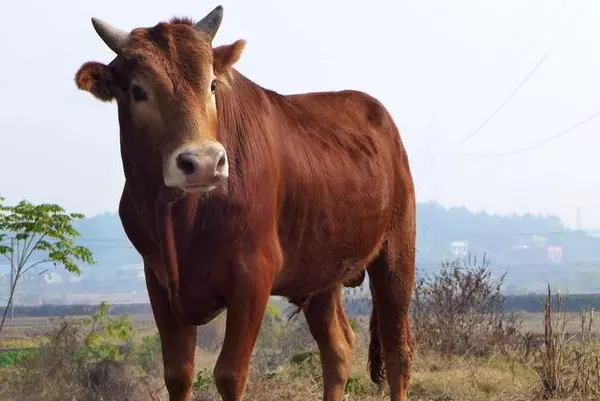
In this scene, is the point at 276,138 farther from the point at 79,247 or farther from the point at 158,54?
the point at 79,247

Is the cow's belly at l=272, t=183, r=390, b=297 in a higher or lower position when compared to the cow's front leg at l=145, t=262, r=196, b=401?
higher

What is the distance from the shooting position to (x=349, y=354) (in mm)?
8906

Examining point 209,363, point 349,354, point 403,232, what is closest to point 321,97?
point 403,232

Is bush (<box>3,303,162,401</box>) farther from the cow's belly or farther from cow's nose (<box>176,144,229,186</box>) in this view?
cow's nose (<box>176,144,229,186</box>)

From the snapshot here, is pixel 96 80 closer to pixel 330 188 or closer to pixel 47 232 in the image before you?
pixel 330 188

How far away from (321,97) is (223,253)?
257 cm

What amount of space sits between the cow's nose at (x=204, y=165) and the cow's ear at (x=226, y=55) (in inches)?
40.1

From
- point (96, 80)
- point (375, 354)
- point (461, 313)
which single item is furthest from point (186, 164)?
point (461, 313)

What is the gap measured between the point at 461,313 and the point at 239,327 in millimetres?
9807

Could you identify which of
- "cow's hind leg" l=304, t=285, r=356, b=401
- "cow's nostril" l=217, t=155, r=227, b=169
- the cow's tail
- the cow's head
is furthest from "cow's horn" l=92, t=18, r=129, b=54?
the cow's tail

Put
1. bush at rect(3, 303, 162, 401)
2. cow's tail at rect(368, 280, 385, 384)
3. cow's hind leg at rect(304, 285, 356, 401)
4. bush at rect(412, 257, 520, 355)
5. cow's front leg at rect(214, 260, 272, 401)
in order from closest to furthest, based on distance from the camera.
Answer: cow's front leg at rect(214, 260, 272, 401) < cow's hind leg at rect(304, 285, 356, 401) < cow's tail at rect(368, 280, 385, 384) < bush at rect(3, 303, 162, 401) < bush at rect(412, 257, 520, 355)

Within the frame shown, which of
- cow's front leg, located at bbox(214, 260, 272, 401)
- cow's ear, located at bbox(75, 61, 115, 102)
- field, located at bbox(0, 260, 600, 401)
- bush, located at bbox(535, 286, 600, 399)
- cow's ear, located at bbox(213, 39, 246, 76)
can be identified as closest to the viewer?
cow's ear, located at bbox(75, 61, 115, 102)

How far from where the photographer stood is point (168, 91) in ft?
19.6

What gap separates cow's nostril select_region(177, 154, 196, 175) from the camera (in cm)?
561
